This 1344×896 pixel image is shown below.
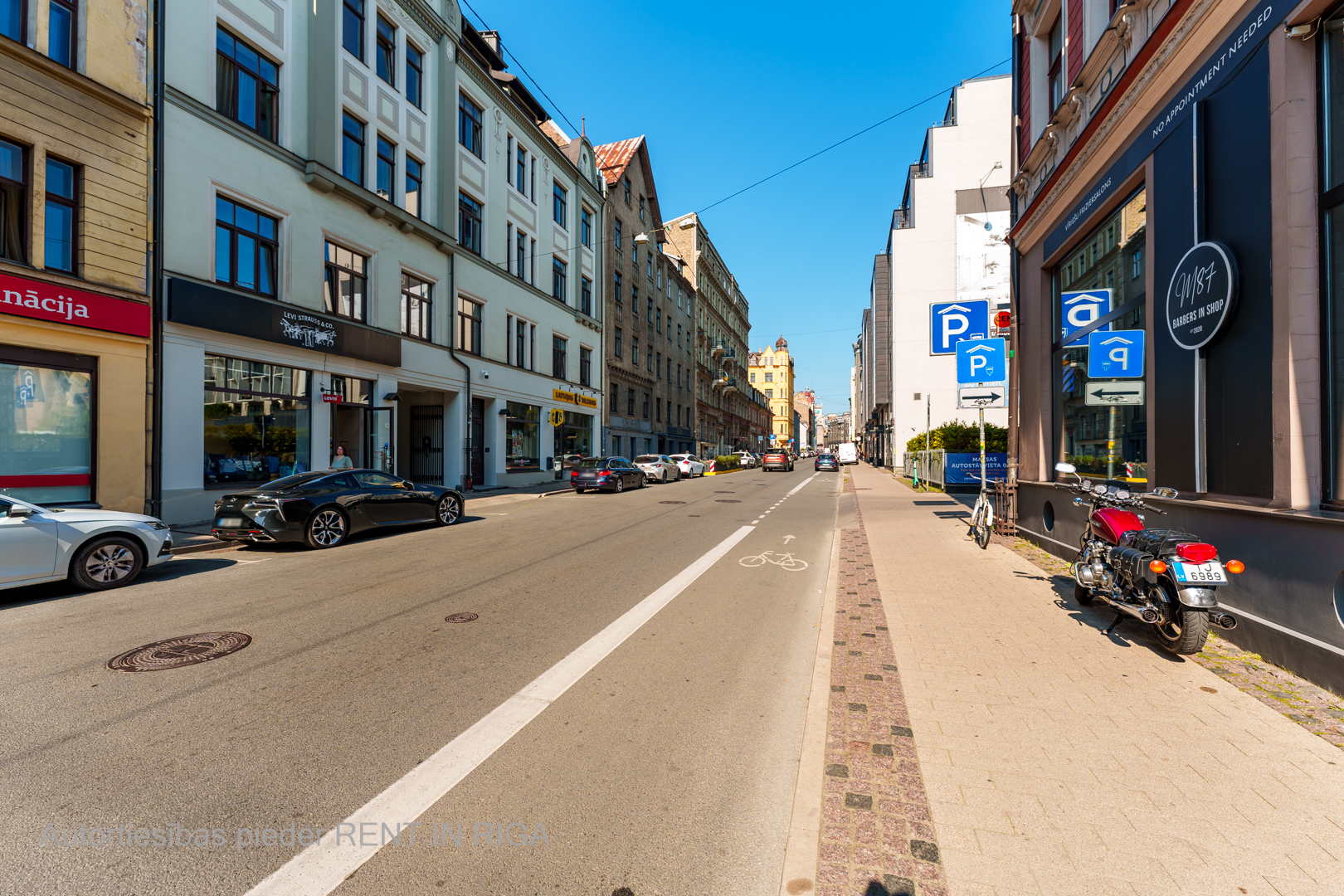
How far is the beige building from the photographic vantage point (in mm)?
10508

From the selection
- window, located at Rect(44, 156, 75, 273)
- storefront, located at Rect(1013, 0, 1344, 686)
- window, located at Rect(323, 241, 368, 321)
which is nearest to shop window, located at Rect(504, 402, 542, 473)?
window, located at Rect(323, 241, 368, 321)

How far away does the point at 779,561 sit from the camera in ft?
30.4

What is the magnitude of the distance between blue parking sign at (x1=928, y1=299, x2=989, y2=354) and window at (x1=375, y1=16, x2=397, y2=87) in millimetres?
17938

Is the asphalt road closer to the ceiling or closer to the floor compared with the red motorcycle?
closer to the floor

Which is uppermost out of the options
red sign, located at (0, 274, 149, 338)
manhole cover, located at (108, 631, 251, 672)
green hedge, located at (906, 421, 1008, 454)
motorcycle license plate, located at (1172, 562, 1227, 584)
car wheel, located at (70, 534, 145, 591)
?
red sign, located at (0, 274, 149, 338)

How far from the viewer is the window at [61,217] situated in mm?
11000

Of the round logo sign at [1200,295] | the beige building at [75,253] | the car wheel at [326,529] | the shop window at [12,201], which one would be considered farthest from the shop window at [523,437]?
the round logo sign at [1200,295]

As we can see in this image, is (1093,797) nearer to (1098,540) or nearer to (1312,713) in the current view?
(1312,713)

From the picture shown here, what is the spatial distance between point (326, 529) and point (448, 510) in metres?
3.06

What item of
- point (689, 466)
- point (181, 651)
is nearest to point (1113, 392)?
point (181, 651)

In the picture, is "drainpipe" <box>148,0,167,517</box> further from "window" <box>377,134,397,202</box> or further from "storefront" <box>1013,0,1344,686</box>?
"storefront" <box>1013,0,1344,686</box>

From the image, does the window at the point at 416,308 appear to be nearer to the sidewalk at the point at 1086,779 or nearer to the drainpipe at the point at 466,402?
the drainpipe at the point at 466,402

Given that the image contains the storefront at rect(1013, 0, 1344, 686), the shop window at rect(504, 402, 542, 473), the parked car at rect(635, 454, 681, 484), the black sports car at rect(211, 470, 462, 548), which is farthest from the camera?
the parked car at rect(635, 454, 681, 484)

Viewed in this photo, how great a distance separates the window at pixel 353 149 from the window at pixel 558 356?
12.0m
